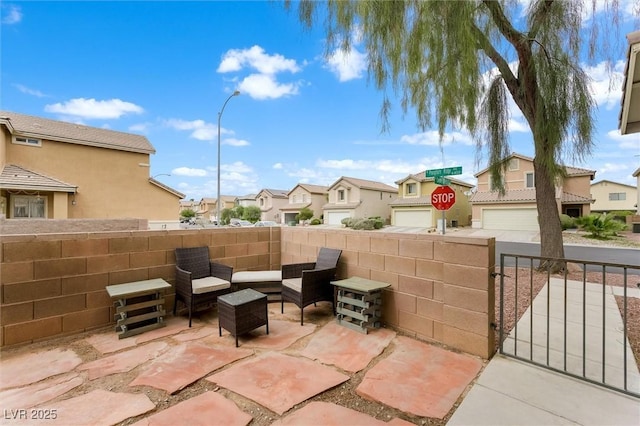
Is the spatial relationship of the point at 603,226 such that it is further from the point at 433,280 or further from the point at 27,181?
the point at 27,181

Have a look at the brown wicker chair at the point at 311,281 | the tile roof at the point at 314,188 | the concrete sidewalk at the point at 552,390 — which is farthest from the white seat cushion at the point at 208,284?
the tile roof at the point at 314,188

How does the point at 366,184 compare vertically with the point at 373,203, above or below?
above

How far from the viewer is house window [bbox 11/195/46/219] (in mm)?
11367

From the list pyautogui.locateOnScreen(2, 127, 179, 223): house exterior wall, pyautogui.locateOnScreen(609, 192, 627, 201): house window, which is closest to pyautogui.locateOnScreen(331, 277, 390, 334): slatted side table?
pyautogui.locateOnScreen(2, 127, 179, 223): house exterior wall

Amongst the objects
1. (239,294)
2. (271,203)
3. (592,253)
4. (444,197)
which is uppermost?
(271,203)

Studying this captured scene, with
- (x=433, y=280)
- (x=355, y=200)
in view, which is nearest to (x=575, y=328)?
(x=433, y=280)

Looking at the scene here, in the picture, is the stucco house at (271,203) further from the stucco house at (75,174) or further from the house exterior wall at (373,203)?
the stucco house at (75,174)

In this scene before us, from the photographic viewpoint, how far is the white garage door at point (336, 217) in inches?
1136

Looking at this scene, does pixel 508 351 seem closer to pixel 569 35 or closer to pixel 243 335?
pixel 243 335

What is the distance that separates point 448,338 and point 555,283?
4.94m

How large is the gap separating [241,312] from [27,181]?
13678 millimetres

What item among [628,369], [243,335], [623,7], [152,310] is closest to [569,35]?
[623,7]

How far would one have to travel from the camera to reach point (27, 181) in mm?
11094

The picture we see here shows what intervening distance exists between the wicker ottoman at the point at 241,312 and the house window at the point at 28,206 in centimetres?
1366
